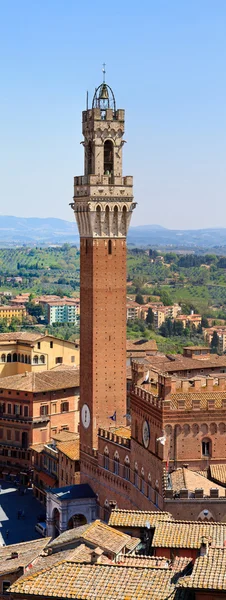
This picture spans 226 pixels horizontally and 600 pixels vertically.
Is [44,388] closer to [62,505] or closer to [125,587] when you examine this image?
[62,505]

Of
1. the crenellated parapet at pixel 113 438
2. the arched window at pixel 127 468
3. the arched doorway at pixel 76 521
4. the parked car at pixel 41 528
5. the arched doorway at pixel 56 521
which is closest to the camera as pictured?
the arched window at pixel 127 468

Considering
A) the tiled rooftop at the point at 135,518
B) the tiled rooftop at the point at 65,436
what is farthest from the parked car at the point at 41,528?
the tiled rooftop at the point at 135,518

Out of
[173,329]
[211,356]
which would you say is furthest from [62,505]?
[173,329]

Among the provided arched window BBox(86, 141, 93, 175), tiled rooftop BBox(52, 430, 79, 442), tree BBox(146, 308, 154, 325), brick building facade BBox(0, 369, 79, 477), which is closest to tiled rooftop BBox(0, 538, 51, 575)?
arched window BBox(86, 141, 93, 175)

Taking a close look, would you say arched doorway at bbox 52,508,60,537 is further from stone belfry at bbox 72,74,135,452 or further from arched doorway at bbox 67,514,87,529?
stone belfry at bbox 72,74,135,452

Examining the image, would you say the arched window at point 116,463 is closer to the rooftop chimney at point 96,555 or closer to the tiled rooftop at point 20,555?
the tiled rooftop at point 20,555

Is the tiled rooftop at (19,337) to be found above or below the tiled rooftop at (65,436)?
above
